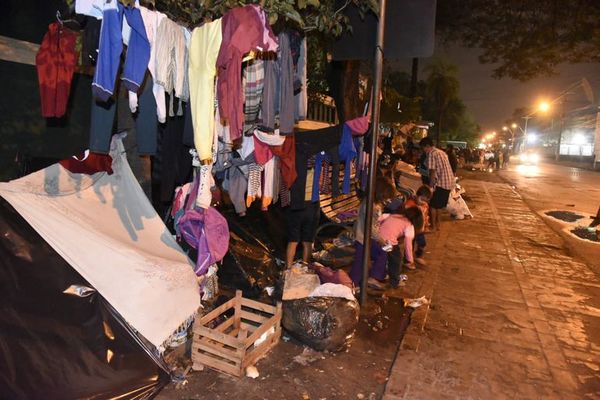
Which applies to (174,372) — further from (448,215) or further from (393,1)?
(448,215)

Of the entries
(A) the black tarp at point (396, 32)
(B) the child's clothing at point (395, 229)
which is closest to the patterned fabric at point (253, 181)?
(A) the black tarp at point (396, 32)

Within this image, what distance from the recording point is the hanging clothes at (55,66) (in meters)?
3.65

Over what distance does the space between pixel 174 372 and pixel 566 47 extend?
13.1m

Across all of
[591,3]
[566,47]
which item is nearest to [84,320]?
[591,3]

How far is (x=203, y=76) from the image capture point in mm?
3430

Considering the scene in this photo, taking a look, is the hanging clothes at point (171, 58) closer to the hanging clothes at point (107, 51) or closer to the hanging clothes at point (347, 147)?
the hanging clothes at point (107, 51)

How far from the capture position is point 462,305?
5.45 metres

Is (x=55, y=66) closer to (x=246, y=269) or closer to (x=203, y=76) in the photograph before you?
(x=203, y=76)

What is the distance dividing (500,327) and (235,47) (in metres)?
4.16

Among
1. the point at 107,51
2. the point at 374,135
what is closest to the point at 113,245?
the point at 107,51

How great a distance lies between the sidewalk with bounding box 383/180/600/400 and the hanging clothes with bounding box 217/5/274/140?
2732mm

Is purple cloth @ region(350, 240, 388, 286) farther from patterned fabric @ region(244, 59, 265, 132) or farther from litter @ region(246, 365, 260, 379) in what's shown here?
patterned fabric @ region(244, 59, 265, 132)

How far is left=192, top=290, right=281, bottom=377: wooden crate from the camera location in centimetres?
356

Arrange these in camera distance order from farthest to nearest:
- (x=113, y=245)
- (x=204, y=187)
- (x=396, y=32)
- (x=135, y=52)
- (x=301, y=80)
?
(x=396, y=32) → (x=301, y=80) → (x=204, y=187) → (x=113, y=245) → (x=135, y=52)
